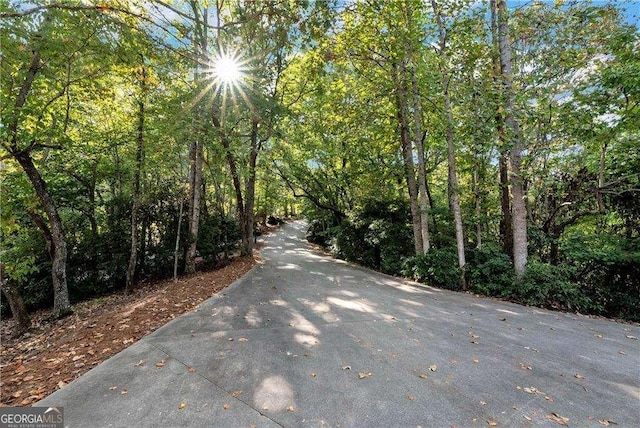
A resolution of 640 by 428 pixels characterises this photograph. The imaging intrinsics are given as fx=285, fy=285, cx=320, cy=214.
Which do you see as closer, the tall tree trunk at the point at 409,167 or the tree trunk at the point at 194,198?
the tree trunk at the point at 194,198

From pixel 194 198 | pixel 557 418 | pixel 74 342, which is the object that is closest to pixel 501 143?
pixel 557 418

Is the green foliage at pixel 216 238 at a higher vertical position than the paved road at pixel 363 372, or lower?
higher

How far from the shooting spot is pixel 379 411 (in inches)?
108

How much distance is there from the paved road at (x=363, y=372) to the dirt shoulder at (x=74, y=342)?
26cm

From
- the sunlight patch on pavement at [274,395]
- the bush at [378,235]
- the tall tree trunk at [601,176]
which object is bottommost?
the sunlight patch on pavement at [274,395]

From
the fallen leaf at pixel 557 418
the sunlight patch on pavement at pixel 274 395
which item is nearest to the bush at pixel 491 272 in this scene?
the fallen leaf at pixel 557 418

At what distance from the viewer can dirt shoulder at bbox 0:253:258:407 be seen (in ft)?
10.3

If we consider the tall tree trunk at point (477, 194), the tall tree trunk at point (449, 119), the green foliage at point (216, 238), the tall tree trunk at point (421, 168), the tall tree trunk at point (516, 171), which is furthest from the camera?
the green foliage at point (216, 238)

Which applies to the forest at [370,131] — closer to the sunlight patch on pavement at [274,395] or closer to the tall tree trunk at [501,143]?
the tall tree trunk at [501,143]

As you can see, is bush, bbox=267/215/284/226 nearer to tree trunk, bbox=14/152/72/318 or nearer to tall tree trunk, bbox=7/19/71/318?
tall tree trunk, bbox=7/19/71/318

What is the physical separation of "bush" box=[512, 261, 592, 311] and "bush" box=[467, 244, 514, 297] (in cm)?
31

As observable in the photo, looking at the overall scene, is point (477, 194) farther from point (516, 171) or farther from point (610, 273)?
point (610, 273)

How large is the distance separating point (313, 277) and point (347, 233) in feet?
14.2

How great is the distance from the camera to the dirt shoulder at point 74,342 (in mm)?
3137
